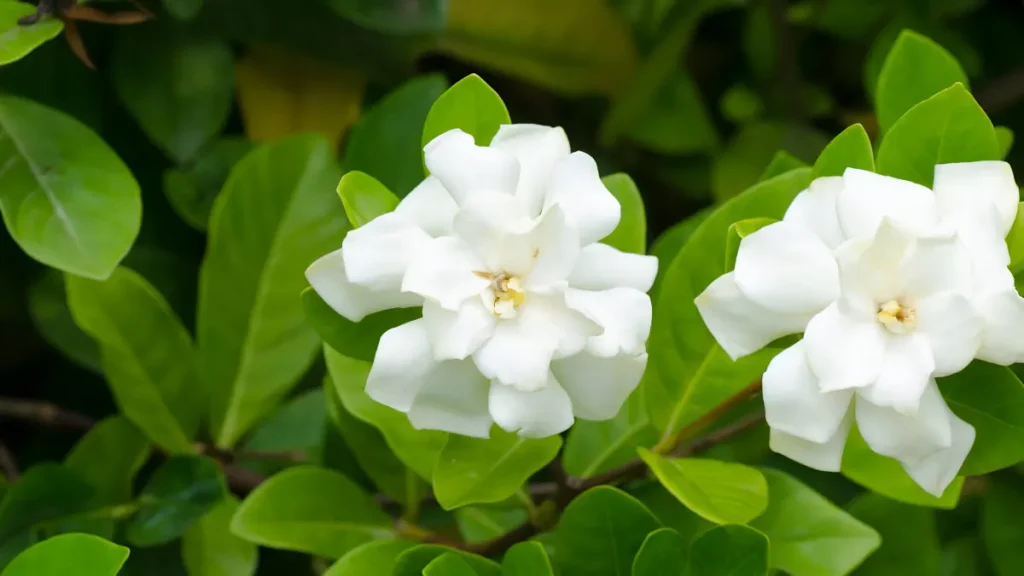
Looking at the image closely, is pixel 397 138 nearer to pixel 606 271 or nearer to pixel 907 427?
pixel 606 271

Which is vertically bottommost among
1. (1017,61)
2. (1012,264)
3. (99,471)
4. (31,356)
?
(31,356)

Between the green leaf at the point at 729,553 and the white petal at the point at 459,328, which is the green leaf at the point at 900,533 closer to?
the green leaf at the point at 729,553

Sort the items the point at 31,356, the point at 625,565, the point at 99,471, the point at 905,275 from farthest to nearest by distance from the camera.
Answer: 1. the point at 31,356
2. the point at 99,471
3. the point at 625,565
4. the point at 905,275

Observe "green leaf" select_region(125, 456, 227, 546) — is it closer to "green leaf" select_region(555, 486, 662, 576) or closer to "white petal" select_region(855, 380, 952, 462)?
"green leaf" select_region(555, 486, 662, 576)

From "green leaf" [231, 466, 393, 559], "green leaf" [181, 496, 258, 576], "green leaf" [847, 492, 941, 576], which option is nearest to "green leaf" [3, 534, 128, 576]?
"green leaf" [231, 466, 393, 559]

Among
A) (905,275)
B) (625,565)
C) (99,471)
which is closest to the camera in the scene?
(905,275)

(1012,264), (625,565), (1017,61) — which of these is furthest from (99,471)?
(1017,61)

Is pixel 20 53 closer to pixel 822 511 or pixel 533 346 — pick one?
pixel 533 346

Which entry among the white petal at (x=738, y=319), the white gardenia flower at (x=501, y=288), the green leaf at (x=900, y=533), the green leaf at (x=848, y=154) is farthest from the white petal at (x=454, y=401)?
the green leaf at (x=900, y=533)
